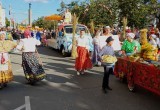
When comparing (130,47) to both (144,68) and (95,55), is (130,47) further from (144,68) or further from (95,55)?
(95,55)

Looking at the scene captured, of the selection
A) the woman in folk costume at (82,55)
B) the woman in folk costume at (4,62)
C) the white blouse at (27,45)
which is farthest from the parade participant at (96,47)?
the woman in folk costume at (4,62)

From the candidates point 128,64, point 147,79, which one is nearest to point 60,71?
point 128,64

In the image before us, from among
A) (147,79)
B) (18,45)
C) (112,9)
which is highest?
(112,9)

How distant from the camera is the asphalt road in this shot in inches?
297

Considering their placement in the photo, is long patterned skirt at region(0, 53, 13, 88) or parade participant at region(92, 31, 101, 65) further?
parade participant at region(92, 31, 101, 65)

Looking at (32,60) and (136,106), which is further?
(32,60)

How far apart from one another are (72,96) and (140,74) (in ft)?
6.00

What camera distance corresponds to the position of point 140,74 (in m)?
8.46

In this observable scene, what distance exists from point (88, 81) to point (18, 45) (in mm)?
2586

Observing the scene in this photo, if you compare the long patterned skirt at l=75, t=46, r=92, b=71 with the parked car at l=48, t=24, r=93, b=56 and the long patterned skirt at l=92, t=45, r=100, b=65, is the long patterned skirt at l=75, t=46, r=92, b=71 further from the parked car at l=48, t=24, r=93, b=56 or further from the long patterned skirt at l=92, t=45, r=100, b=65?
the parked car at l=48, t=24, r=93, b=56

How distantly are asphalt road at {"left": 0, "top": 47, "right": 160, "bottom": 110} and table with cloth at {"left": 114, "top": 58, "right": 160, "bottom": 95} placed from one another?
1.11 feet

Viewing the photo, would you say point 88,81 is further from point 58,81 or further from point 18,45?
point 18,45

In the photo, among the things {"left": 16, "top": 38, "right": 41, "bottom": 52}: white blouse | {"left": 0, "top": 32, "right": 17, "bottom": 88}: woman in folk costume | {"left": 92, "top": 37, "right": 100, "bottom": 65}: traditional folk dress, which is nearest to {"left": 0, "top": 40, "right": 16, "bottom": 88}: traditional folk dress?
{"left": 0, "top": 32, "right": 17, "bottom": 88}: woman in folk costume

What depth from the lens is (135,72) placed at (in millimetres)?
8844
